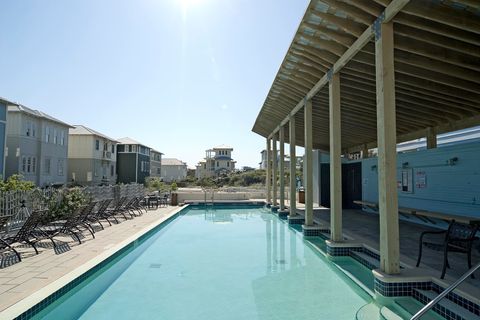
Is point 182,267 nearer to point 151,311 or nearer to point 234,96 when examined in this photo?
point 151,311

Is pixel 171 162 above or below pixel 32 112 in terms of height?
below

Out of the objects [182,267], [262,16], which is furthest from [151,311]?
[262,16]

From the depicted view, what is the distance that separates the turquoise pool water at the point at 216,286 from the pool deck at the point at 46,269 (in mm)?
256

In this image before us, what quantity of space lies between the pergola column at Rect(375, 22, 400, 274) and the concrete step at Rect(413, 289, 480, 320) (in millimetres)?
389

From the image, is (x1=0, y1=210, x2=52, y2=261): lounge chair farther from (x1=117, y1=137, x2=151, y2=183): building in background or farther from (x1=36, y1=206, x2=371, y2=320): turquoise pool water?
(x1=117, y1=137, x2=151, y2=183): building in background

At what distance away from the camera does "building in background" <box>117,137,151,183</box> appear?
39.1 metres

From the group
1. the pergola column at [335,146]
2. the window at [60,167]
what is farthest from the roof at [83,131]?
the pergola column at [335,146]

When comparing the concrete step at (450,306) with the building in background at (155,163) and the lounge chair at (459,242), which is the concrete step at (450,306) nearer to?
the lounge chair at (459,242)

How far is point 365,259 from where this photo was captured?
6.44 m

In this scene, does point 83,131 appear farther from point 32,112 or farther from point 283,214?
point 283,214

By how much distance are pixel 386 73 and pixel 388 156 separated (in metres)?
1.19

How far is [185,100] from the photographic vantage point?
18.3m

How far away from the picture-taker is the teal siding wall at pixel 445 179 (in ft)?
26.6

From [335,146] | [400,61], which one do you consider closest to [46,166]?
[335,146]
